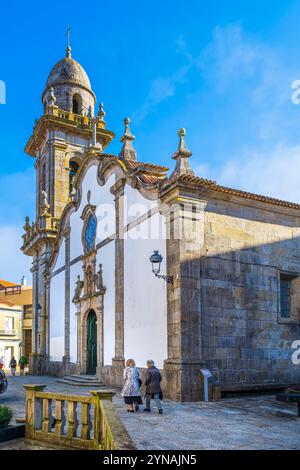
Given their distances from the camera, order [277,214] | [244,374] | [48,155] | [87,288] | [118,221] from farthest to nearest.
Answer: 1. [48,155]
2. [87,288]
3. [118,221]
4. [277,214]
5. [244,374]

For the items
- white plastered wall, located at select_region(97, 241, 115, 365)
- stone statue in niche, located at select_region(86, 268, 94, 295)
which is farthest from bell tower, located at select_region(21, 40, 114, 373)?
white plastered wall, located at select_region(97, 241, 115, 365)

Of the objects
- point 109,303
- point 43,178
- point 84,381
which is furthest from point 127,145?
point 43,178

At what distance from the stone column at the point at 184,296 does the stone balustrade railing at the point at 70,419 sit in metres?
3.71

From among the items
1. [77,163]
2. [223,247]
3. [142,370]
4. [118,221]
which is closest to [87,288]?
[118,221]

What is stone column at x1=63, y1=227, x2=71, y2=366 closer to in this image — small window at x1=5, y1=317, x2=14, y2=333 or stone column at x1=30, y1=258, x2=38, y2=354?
stone column at x1=30, y1=258, x2=38, y2=354

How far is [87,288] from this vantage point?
18781 millimetres

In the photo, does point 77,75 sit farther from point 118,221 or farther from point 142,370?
point 142,370

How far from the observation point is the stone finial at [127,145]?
1653 cm

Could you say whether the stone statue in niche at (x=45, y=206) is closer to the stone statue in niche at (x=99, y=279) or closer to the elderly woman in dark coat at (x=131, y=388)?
the stone statue in niche at (x=99, y=279)

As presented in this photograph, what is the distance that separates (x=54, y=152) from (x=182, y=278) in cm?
1791

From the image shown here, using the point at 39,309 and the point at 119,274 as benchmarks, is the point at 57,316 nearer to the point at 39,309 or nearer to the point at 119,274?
the point at 39,309

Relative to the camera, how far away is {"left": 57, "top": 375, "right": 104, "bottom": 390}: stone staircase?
53.2 feet
